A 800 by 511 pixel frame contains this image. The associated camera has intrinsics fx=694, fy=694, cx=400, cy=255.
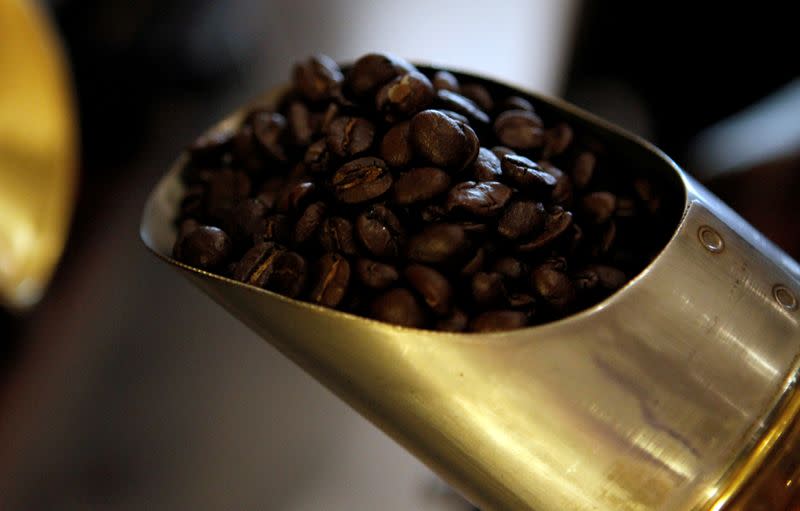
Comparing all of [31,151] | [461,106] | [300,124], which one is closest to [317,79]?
[300,124]

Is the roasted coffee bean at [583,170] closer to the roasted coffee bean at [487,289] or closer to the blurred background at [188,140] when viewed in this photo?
the roasted coffee bean at [487,289]

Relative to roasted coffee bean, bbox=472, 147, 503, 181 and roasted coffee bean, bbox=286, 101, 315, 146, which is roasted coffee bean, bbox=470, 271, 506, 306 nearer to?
roasted coffee bean, bbox=472, 147, 503, 181

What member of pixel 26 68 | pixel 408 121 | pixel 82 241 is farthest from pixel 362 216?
pixel 82 241

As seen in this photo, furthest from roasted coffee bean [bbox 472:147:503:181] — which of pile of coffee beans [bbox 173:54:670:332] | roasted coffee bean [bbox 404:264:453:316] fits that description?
roasted coffee bean [bbox 404:264:453:316]

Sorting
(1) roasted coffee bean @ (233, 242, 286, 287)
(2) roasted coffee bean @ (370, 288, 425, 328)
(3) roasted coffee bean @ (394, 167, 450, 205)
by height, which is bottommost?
(1) roasted coffee bean @ (233, 242, 286, 287)

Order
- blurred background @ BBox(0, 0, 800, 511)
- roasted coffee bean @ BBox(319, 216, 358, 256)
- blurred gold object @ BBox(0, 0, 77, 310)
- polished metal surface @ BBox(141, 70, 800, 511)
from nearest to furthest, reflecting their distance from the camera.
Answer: polished metal surface @ BBox(141, 70, 800, 511) → roasted coffee bean @ BBox(319, 216, 358, 256) → blurred background @ BBox(0, 0, 800, 511) → blurred gold object @ BBox(0, 0, 77, 310)

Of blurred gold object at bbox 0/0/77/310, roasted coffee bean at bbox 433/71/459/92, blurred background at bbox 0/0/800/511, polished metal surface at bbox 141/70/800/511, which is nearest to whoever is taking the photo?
polished metal surface at bbox 141/70/800/511

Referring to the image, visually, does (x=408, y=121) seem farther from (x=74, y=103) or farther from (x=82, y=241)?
(x=82, y=241)
